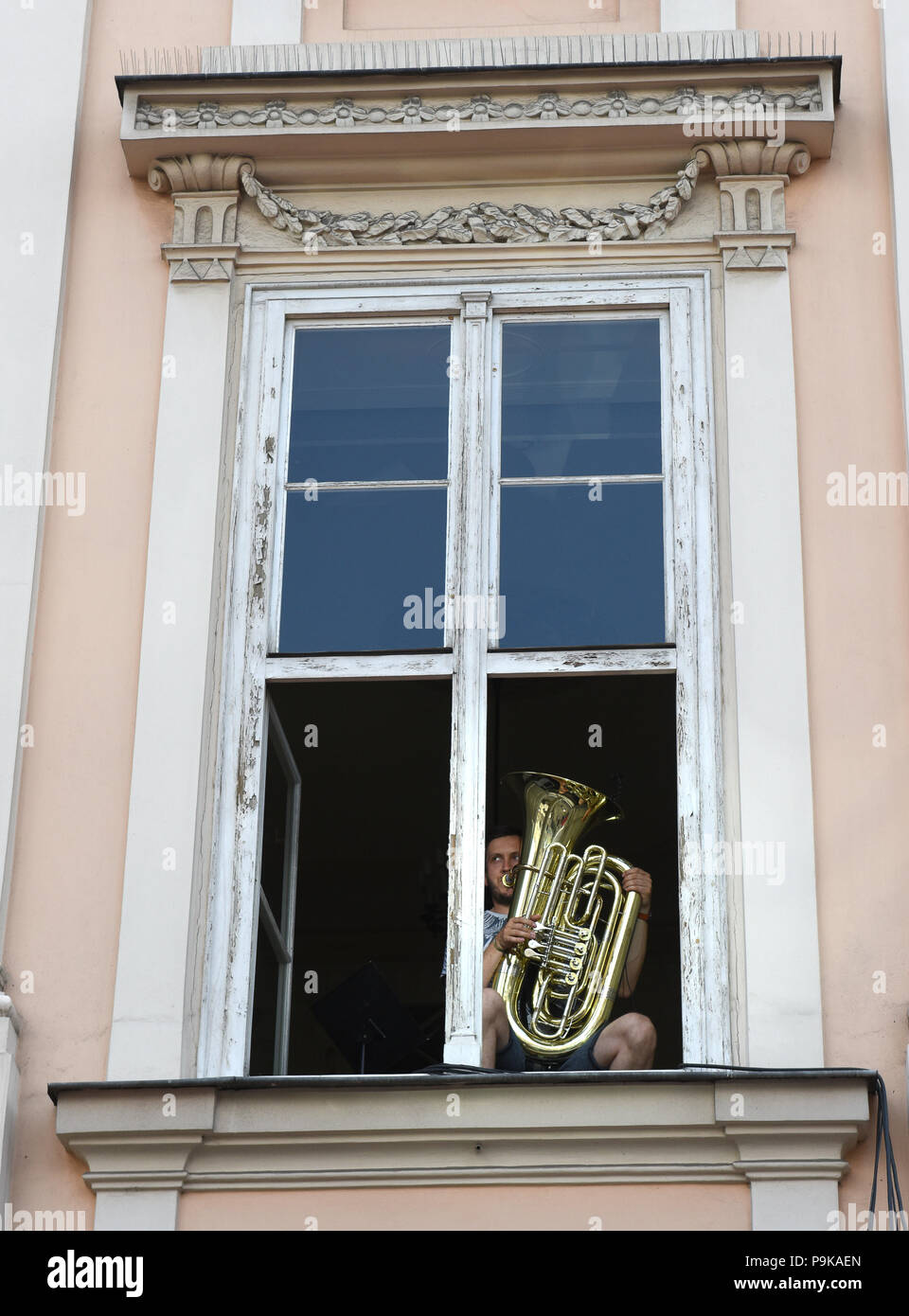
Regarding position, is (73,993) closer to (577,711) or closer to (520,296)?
(520,296)

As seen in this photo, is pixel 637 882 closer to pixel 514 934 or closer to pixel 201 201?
pixel 514 934

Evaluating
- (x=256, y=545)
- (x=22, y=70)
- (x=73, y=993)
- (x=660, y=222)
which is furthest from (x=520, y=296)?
(x=73, y=993)

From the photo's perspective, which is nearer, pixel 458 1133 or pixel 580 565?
pixel 458 1133

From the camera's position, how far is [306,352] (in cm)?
801

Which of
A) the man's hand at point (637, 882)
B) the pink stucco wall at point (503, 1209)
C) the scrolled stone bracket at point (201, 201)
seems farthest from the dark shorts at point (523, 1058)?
the scrolled stone bracket at point (201, 201)

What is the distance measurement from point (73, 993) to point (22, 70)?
3.16m

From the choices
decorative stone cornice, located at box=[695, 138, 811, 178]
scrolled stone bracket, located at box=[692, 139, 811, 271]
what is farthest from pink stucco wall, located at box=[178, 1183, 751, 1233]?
decorative stone cornice, located at box=[695, 138, 811, 178]

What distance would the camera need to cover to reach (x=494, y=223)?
800cm

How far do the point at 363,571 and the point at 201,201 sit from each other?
1358 mm

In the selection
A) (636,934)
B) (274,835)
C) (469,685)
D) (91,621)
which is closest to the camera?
(469,685)

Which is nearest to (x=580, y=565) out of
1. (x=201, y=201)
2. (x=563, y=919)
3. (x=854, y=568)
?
(x=854, y=568)

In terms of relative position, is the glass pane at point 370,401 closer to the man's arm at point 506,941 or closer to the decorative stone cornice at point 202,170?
the decorative stone cornice at point 202,170

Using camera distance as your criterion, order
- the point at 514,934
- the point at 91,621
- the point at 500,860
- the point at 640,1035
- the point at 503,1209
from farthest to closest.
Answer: the point at 500,860 → the point at 514,934 → the point at 91,621 → the point at 640,1035 → the point at 503,1209

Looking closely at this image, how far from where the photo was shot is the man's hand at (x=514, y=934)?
7.85 meters
